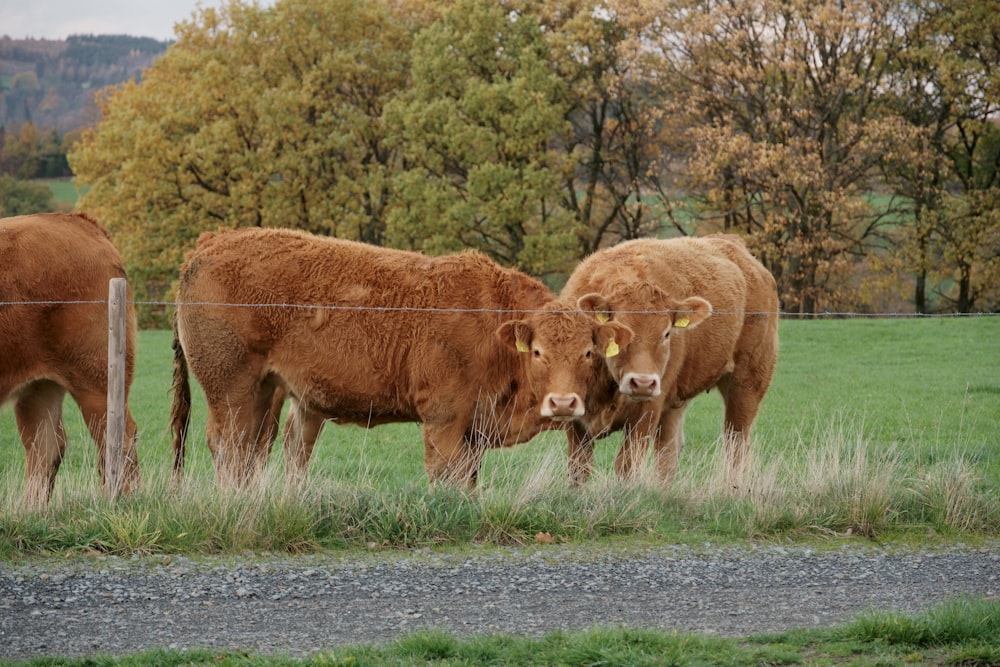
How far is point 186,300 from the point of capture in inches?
352

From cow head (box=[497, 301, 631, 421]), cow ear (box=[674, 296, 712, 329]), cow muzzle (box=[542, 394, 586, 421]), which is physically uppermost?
cow ear (box=[674, 296, 712, 329])

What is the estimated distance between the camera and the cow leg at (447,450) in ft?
28.4

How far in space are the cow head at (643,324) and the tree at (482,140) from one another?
27033 mm

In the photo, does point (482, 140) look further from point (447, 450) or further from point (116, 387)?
point (116, 387)

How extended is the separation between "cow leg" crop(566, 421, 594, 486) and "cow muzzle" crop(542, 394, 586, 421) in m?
0.71

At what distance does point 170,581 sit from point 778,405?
1313 cm

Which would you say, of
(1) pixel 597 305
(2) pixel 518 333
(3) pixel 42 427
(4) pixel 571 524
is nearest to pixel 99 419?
(3) pixel 42 427

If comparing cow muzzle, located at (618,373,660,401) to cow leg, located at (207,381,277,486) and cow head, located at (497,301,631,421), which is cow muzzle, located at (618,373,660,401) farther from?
cow leg, located at (207,381,277,486)

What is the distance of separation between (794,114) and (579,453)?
84.1 ft

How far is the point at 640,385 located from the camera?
28.3 feet

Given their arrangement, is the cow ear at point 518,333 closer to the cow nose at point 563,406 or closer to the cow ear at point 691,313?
the cow nose at point 563,406

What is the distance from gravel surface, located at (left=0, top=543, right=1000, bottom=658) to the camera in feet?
17.7

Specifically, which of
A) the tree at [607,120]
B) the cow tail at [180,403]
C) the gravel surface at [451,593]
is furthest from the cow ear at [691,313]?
the tree at [607,120]

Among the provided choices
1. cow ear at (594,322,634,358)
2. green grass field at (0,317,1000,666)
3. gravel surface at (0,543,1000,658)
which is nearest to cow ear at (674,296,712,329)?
cow ear at (594,322,634,358)
